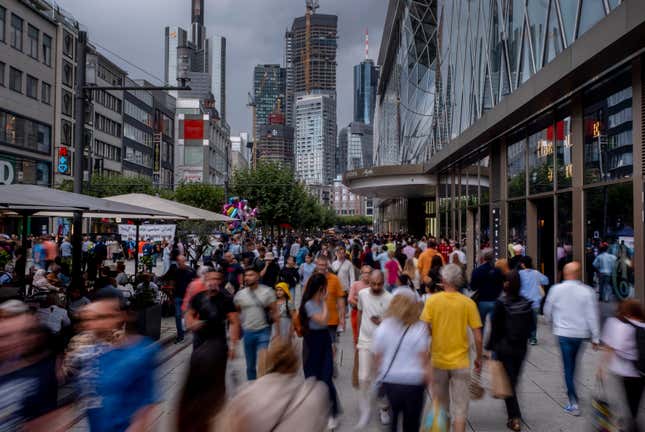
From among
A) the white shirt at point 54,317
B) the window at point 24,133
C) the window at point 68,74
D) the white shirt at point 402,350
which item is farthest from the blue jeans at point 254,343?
the window at point 68,74

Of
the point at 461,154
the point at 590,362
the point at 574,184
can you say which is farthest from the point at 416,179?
the point at 590,362

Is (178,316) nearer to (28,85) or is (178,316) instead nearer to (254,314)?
(254,314)

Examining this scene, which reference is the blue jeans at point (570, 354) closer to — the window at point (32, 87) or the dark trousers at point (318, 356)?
the dark trousers at point (318, 356)

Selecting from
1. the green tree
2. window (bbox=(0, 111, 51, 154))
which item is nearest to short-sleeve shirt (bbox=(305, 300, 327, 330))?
window (bbox=(0, 111, 51, 154))

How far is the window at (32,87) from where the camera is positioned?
1743 inches

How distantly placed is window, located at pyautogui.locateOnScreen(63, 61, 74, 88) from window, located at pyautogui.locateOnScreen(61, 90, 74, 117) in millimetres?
895

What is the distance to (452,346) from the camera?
17.9ft

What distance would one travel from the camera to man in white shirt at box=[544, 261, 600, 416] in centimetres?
660

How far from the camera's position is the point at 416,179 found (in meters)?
36.0

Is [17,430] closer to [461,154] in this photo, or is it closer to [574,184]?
[574,184]

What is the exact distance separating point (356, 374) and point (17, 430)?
4.54m

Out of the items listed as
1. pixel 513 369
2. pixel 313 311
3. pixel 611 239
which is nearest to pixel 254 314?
Result: pixel 313 311

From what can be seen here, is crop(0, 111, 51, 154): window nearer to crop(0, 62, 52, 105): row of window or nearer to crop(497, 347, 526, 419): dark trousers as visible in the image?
crop(0, 62, 52, 105): row of window

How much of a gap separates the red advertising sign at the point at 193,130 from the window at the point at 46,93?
2127 inches
